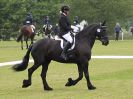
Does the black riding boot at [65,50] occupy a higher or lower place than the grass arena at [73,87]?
higher

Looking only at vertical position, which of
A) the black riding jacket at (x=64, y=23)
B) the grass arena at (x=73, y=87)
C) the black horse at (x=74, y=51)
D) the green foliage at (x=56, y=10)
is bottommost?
the green foliage at (x=56, y=10)

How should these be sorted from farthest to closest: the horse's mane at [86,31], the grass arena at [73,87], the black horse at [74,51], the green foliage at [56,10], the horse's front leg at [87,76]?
the green foliage at [56,10]
the horse's mane at [86,31]
the black horse at [74,51]
the horse's front leg at [87,76]
the grass arena at [73,87]

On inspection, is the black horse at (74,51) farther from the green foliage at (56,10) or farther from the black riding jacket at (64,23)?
the green foliage at (56,10)

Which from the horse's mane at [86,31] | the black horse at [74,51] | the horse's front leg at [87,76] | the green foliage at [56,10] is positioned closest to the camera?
the horse's front leg at [87,76]

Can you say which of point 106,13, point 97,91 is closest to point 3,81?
point 97,91

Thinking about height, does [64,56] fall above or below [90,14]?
above

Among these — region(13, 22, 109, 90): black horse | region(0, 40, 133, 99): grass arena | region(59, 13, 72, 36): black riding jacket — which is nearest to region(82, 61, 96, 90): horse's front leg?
region(13, 22, 109, 90): black horse

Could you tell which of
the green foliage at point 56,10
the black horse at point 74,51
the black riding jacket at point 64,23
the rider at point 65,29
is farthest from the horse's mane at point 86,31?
the green foliage at point 56,10

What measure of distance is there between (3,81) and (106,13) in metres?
54.5

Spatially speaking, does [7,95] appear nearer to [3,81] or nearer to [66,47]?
[66,47]

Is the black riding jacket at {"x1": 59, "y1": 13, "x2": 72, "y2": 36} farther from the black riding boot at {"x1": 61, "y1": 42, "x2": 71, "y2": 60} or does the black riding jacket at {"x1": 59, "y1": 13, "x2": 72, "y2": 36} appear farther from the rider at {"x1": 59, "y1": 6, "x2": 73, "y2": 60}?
the black riding boot at {"x1": 61, "y1": 42, "x2": 71, "y2": 60}

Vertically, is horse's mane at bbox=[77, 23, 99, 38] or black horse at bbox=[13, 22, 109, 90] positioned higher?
horse's mane at bbox=[77, 23, 99, 38]

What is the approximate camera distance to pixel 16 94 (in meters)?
14.7

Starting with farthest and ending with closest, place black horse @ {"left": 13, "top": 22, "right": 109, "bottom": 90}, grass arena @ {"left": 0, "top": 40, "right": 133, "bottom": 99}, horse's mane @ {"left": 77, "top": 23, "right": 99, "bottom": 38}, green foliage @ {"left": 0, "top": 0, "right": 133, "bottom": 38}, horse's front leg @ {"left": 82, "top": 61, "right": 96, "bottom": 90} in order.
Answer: green foliage @ {"left": 0, "top": 0, "right": 133, "bottom": 38} < horse's mane @ {"left": 77, "top": 23, "right": 99, "bottom": 38} < black horse @ {"left": 13, "top": 22, "right": 109, "bottom": 90} < horse's front leg @ {"left": 82, "top": 61, "right": 96, "bottom": 90} < grass arena @ {"left": 0, "top": 40, "right": 133, "bottom": 99}
